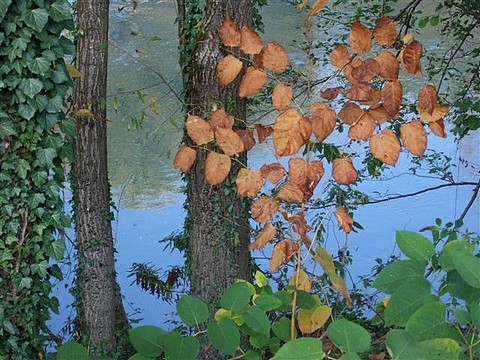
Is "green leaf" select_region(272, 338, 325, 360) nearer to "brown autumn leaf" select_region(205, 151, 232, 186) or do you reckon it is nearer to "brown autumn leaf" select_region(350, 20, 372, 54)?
"brown autumn leaf" select_region(205, 151, 232, 186)

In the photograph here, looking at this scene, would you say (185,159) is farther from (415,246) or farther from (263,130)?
(415,246)

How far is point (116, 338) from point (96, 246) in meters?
0.75

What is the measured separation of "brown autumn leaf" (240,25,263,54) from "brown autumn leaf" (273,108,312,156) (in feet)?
1.01

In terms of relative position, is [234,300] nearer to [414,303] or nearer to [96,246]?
[414,303]

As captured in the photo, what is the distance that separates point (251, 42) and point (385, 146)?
0.58 metres

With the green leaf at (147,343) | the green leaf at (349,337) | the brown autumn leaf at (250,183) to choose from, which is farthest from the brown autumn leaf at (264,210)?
the green leaf at (349,337)

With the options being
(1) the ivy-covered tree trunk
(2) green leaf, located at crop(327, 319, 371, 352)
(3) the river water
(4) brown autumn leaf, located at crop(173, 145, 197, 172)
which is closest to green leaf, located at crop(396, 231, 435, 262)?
(2) green leaf, located at crop(327, 319, 371, 352)

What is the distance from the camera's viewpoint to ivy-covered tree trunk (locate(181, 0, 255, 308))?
3.78m

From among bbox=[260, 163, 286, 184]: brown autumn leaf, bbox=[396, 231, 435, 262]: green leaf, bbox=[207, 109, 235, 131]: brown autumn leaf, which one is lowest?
bbox=[396, 231, 435, 262]: green leaf

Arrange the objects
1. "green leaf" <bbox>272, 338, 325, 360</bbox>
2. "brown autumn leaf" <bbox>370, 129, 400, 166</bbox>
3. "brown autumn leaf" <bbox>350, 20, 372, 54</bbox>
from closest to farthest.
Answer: "green leaf" <bbox>272, 338, 325, 360</bbox> → "brown autumn leaf" <bbox>370, 129, 400, 166</bbox> → "brown autumn leaf" <bbox>350, 20, 372, 54</bbox>

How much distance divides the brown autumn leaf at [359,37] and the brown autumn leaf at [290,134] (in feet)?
1.06

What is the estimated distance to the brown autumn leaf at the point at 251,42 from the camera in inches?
96.0

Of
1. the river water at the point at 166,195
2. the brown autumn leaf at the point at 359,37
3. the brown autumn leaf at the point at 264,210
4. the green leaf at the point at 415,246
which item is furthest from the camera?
the river water at the point at 166,195

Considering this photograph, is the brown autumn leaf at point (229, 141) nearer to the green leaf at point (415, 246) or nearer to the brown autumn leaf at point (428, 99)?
the brown autumn leaf at point (428, 99)
